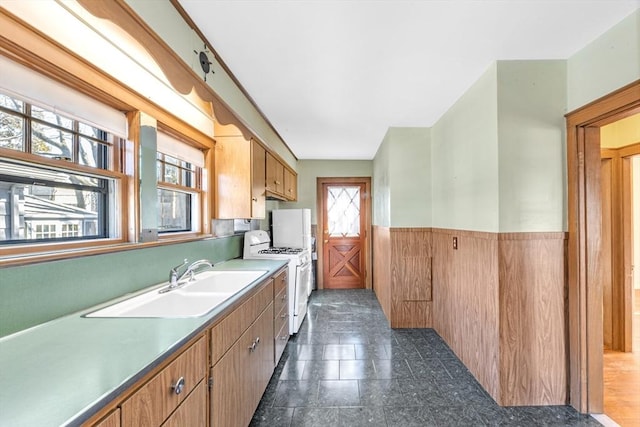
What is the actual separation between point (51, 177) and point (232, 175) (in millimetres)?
1460

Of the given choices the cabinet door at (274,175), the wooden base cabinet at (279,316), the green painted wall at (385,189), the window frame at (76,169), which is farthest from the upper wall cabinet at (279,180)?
the window frame at (76,169)

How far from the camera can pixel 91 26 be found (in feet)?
3.87

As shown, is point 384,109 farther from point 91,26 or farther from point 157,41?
point 91,26

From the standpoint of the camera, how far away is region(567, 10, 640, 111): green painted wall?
1.53m

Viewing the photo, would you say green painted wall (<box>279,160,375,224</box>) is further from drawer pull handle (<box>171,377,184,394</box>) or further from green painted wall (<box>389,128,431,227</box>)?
drawer pull handle (<box>171,377,184,394</box>)

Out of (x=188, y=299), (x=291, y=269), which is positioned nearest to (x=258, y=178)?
(x=291, y=269)

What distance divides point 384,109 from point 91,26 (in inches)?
93.4

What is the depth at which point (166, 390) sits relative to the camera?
0.92 m

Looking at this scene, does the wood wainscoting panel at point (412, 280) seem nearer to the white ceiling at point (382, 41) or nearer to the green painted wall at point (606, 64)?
the white ceiling at point (382, 41)

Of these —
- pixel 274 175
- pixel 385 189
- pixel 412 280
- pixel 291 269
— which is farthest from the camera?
pixel 385 189

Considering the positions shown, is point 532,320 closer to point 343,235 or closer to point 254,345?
point 254,345

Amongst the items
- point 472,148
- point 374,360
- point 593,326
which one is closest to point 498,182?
point 472,148

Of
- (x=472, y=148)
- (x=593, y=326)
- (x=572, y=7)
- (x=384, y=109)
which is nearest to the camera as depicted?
(x=572, y=7)

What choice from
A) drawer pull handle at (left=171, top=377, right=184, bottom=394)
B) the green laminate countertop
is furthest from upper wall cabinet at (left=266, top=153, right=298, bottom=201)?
drawer pull handle at (left=171, top=377, right=184, bottom=394)
